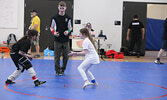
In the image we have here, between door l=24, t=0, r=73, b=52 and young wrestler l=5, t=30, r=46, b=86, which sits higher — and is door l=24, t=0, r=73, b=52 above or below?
above

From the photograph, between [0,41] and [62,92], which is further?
[0,41]

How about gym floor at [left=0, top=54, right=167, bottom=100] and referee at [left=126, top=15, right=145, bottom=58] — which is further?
referee at [left=126, top=15, right=145, bottom=58]

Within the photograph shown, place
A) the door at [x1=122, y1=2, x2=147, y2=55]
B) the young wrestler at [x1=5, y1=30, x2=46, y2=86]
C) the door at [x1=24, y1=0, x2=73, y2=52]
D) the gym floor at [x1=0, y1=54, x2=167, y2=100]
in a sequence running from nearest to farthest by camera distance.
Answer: the gym floor at [x1=0, y1=54, x2=167, y2=100] < the young wrestler at [x1=5, y1=30, x2=46, y2=86] < the door at [x1=24, y1=0, x2=73, y2=52] < the door at [x1=122, y1=2, x2=147, y2=55]

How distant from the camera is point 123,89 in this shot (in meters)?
5.29

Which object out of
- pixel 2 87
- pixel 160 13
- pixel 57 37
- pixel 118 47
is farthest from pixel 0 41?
pixel 160 13

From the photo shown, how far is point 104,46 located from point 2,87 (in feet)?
29.4

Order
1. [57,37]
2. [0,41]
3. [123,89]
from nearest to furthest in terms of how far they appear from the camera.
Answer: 1. [123,89]
2. [57,37]
3. [0,41]

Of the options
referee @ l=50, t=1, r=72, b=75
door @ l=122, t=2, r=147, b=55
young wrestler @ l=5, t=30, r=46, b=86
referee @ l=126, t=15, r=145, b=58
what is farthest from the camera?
door @ l=122, t=2, r=147, b=55

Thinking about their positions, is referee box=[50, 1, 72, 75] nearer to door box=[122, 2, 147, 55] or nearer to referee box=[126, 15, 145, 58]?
referee box=[126, 15, 145, 58]

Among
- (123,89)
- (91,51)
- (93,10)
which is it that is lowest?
(123,89)

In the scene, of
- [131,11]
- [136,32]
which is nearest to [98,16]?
[131,11]

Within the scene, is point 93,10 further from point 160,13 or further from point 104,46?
point 160,13

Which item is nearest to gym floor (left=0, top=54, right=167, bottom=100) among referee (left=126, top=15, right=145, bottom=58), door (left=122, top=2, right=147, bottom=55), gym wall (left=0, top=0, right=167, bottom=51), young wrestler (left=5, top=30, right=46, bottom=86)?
young wrestler (left=5, top=30, right=46, bottom=86)

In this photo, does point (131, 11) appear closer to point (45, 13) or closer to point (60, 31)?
point (45, 13)
